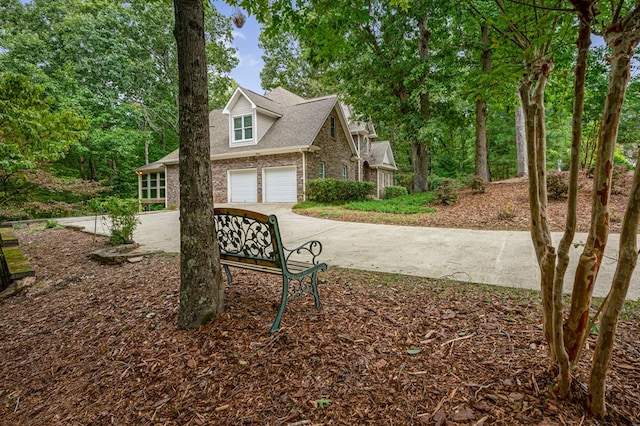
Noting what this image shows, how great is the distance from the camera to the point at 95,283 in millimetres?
3803

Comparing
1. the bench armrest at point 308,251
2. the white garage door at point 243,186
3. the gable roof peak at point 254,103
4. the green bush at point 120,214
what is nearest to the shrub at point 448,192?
the bench armrest at point 308,251

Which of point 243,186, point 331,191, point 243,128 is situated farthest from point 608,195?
point 243,128

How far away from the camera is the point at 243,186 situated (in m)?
15.5

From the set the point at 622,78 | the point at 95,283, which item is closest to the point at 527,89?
the point at 622,78

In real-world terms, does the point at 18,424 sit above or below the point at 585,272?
below

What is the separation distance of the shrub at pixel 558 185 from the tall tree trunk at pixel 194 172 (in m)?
9.01

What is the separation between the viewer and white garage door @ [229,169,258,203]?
15225 mm

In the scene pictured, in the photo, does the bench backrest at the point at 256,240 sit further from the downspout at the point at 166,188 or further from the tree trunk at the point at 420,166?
the downspout at the point at 166,188

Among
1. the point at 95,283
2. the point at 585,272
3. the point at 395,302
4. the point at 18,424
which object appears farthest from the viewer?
the point at 95,283

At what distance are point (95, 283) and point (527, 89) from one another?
4.74 meters

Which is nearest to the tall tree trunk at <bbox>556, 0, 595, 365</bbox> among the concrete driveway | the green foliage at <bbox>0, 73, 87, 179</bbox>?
the concrete driveway

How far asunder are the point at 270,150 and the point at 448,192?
819 cm

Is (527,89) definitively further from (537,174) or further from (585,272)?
(585,272)

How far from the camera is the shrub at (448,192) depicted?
9852mm
